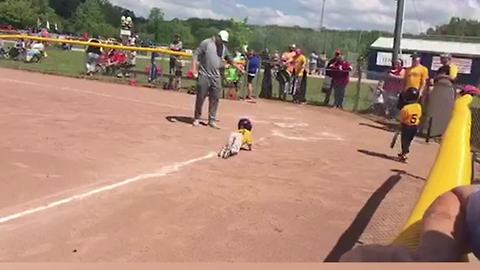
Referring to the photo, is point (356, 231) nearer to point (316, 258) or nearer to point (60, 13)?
point (316, 258)

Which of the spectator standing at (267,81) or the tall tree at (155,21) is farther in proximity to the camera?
the tall tree at (155,21)

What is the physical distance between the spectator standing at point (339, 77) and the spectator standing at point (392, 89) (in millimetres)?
1510

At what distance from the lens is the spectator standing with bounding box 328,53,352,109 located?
65.0 ft

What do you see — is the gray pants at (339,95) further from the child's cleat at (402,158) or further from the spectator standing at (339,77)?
the child's cleat at (402,158)

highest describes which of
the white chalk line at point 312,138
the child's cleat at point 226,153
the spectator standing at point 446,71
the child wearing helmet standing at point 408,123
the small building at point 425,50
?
the small building at point 425,50

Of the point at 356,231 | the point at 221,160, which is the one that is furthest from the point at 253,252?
the point at 221,160

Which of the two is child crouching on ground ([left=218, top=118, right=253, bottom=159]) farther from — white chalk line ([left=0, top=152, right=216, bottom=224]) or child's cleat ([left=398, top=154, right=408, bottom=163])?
child's cleat ([left=398, top=154, right=408, bottom=163])

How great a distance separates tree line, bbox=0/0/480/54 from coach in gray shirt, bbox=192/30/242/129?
39899 mm

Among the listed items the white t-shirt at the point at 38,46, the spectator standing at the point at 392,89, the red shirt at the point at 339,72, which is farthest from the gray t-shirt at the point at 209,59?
the white t-shirt at the point at 38,46

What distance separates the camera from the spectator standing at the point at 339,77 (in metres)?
Result: 19.8

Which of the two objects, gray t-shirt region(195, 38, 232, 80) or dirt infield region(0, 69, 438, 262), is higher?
gray t-shirt region(195, 38, 232, 80)

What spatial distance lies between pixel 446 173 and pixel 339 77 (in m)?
15.7

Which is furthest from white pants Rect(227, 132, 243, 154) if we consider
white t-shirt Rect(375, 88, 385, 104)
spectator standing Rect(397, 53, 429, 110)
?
white t-shirt Rect(375, 88, 385, 104)

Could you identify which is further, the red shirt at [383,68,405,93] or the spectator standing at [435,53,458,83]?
the red shirt at [383,68,405,93]
